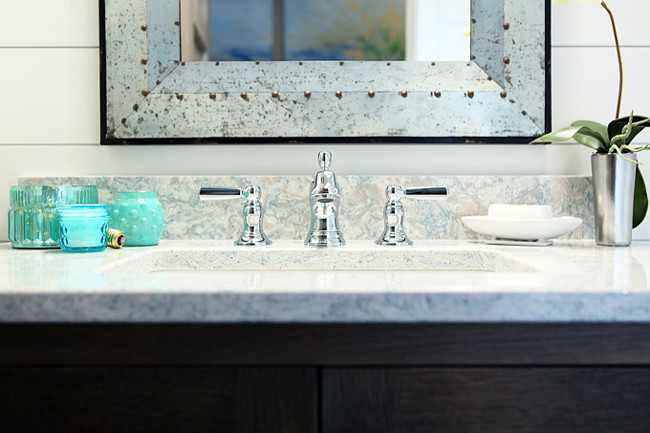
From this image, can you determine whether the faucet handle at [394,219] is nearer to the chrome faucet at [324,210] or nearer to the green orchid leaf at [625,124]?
the chrome faucet at [324,210]

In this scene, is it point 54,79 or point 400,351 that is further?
point 54,79

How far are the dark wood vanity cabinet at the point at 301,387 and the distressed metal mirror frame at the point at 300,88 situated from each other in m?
0.60

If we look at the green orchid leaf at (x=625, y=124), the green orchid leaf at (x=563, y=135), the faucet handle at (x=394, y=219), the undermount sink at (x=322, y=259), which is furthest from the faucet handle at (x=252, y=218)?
the green orchid leaf at (x=625, y=124)

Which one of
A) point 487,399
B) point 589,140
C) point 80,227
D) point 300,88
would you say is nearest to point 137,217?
point 80,227

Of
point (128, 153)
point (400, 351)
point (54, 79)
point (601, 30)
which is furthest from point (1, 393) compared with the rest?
point (601, 30)

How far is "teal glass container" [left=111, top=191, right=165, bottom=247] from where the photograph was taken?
0.91 m

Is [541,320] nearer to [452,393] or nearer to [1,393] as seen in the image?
[452,393]

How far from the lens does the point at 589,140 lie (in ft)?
3.04

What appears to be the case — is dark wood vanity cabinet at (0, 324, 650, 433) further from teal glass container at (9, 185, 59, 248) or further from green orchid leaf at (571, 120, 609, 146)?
green orchid leaf at (571, 120, 609, 146)

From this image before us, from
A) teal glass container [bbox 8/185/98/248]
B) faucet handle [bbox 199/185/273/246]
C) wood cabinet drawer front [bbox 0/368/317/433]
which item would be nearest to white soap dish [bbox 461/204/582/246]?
faucet handle [bbox 199/185/273/246]

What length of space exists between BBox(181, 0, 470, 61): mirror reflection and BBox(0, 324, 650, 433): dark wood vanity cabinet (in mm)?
686

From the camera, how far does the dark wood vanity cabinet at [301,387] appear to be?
50cm

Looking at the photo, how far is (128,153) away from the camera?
1.05 m

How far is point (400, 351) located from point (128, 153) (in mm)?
769
